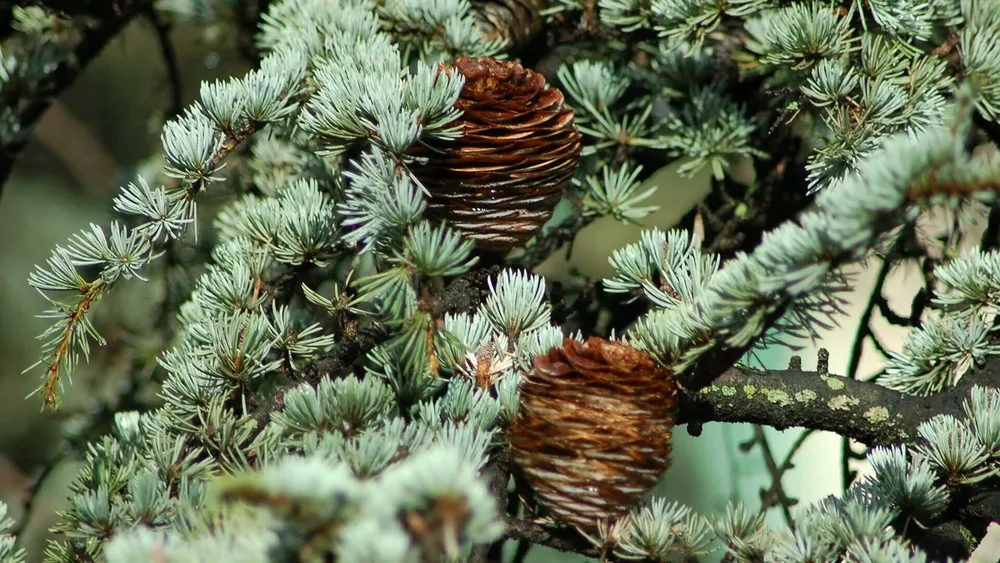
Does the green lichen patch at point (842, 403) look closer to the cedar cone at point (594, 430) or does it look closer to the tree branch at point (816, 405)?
the tree branch at point (816, 405)

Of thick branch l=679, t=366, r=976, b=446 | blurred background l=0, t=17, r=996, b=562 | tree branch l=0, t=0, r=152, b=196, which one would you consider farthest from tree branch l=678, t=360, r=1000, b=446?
tree branch l=0, t=0, r=152, b=196

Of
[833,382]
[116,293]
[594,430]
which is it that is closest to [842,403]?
[833,382]

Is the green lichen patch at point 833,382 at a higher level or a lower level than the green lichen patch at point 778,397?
higher

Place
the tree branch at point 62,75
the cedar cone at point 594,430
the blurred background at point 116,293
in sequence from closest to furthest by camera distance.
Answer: the cedar cone at point 594,430
the tree branch at point 62,75
the blurred background at point 116,293

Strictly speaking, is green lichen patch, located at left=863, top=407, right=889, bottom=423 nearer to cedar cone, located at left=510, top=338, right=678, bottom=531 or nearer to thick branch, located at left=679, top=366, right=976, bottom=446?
thick branch, located at left=679, top=366, right=976, bottom=446

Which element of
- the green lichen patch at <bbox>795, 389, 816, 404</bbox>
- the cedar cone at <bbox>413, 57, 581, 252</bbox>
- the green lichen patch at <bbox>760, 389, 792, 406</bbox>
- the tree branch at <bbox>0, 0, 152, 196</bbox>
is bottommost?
the green lichen patch at <bbox>760, 389, 792, 406</bbox>

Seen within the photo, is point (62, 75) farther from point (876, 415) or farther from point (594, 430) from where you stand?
point (876, 415)

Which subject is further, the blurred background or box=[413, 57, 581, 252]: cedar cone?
the blurred background

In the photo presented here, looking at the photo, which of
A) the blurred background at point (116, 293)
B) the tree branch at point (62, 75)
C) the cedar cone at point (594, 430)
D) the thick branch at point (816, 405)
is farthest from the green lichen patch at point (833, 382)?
the tree branch at point (62, 75)
